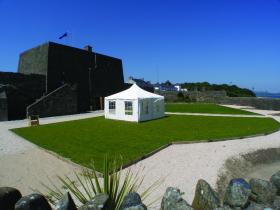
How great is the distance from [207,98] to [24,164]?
33.7 metres

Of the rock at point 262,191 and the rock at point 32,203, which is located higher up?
the rock at point 32,203

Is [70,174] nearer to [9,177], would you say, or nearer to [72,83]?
[9,177]

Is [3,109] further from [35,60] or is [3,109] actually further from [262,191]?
[262,191]

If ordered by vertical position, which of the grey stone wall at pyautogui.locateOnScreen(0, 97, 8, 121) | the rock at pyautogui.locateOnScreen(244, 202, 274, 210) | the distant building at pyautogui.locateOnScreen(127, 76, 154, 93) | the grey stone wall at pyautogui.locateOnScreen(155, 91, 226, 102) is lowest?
the rock at pyautogui.locateOnScreen(244, 202, 274, 210)

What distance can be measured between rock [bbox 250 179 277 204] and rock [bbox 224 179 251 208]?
0.33 metres

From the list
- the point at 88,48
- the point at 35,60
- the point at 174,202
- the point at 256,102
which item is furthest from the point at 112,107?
the point at 256,102

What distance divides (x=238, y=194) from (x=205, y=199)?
72cm

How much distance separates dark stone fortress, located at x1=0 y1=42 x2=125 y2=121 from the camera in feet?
70.8

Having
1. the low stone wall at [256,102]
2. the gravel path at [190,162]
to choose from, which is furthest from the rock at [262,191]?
the low stone wall at [256,102]

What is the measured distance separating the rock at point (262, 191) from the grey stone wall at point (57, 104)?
18.8 metres

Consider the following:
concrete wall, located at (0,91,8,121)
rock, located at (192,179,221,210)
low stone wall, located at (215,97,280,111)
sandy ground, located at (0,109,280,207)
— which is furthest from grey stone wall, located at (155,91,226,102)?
rock, located at (192,179,221,210)

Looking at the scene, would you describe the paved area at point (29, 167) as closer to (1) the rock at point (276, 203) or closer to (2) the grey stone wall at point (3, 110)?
(1) the rock at point (276, 203)

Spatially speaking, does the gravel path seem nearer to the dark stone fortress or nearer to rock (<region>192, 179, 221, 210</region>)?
rock (<region>192, 179, 221, 210</region>)

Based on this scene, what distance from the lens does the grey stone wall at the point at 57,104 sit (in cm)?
2140
